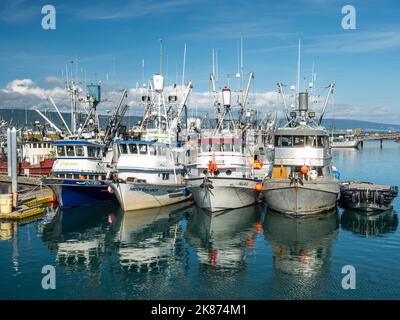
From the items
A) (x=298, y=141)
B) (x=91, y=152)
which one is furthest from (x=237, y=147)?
(x=91, y=152)

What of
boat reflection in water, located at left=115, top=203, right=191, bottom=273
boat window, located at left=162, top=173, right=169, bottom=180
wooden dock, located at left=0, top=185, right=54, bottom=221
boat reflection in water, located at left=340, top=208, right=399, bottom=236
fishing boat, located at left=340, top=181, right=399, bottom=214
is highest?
boat window, located at left=162, top=173, right=169, bottom=180

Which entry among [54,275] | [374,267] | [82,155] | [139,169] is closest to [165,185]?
[139,169]

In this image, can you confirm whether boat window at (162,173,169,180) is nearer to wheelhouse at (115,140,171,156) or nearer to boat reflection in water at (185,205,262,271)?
wheelhouse at (115,140,171,156)

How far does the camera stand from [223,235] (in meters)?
30.4

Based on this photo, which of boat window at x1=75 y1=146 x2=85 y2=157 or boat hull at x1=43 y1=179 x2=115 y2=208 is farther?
boat window at x1=75 y1=146 x2=85 y2=157

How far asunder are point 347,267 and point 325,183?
1160 cm

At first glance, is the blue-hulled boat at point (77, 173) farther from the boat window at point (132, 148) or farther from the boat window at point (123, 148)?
the boat window at point (132, 148)

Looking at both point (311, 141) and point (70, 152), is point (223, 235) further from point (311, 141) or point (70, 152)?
point (70, 152)

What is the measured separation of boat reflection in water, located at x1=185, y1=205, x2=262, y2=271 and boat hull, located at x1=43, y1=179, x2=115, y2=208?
30.1 feet

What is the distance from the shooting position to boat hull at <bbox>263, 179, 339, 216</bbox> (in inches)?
1307

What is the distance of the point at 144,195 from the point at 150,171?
215cm

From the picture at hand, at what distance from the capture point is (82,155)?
131 feet

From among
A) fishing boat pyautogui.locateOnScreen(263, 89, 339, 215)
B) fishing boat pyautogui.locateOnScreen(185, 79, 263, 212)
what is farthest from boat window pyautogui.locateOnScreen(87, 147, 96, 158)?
fishing boat pyautogui.locateOnScreen(263, 89, 339, 215)
